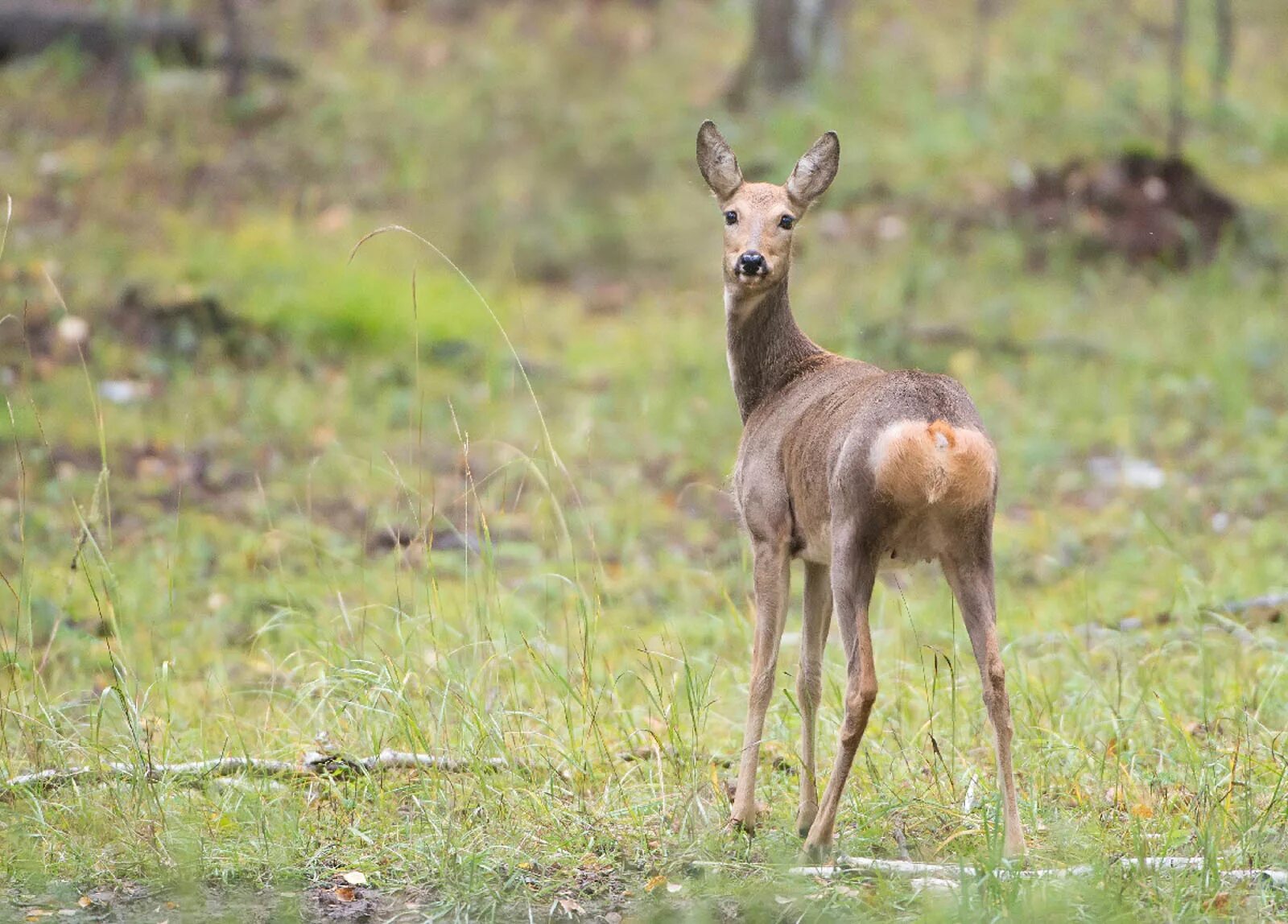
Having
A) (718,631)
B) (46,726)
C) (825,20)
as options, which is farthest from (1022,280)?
(46,726)

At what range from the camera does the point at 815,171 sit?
4344mm

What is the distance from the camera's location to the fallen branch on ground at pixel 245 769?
13.3 feet

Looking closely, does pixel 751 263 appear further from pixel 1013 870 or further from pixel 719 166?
pixel 1013 870

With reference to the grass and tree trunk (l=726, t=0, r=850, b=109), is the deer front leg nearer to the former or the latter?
the grass

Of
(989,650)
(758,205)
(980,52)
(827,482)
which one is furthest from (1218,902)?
(980,52)

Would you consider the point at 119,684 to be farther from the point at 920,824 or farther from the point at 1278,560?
the point at 1278,560

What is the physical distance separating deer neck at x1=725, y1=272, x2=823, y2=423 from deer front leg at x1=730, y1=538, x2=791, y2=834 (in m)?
0.59

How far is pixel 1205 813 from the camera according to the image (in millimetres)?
3920

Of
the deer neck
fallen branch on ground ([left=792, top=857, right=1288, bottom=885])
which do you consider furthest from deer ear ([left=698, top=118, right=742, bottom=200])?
fallen branch on ground ([left=792, top=857, right=1288, bottom=885])

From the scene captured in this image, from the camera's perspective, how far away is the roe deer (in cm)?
345

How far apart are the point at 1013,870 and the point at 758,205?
5.99ft

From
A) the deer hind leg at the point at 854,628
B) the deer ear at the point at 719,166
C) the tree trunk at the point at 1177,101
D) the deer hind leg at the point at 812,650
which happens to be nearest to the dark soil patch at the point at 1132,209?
the tree trunk at the point at 1177,101

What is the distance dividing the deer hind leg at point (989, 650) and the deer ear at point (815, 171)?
1.25 metres

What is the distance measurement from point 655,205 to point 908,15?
4.64 m
